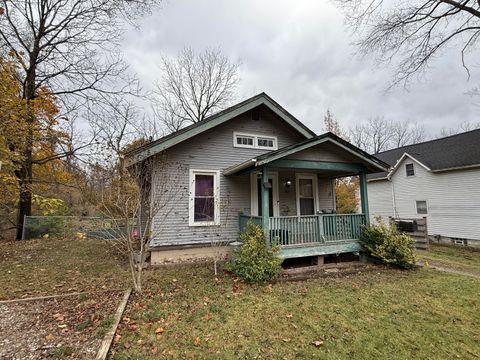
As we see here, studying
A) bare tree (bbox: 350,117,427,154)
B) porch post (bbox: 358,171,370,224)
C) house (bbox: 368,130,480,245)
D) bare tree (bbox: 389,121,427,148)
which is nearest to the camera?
porch post (bbox: 358,171,370,224)

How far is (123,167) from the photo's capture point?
6.89 meters

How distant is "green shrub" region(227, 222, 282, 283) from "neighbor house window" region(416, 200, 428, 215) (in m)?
14.7

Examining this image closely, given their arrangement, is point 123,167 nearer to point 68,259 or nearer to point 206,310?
point 68,259

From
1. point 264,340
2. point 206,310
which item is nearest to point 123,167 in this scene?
point 206,310

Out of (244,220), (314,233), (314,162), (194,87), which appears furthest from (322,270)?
(194,87)

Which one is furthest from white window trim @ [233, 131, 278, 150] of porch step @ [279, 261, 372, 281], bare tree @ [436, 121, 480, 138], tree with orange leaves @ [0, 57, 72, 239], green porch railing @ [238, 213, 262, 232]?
bare tree @ [436, 121, 480, 138]

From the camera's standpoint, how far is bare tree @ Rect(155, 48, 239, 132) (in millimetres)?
21344

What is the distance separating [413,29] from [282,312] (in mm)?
14290

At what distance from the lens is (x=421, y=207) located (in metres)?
16.0

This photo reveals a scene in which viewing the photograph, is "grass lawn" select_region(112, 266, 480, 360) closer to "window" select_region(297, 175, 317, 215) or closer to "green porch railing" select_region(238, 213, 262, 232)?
"green porch railing" select_region(238, 213, 262, 232)

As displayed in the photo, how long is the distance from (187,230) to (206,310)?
362 cm

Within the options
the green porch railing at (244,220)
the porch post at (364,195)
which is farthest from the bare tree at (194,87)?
the porch post at (364,195)

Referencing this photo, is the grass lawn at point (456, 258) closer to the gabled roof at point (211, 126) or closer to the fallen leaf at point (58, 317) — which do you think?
the gabled roof at point (211, 126)

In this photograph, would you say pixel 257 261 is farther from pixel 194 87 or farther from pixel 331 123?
pixel 194 87
